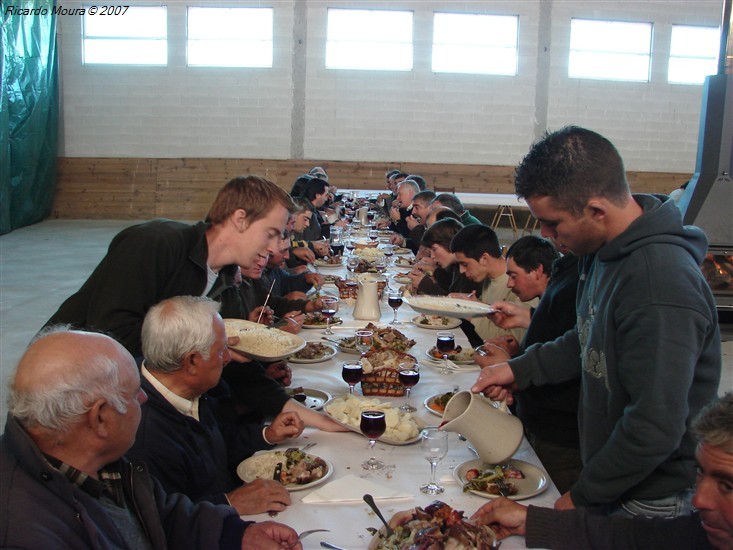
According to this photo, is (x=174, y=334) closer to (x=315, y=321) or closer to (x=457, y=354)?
(x=457, y=354)

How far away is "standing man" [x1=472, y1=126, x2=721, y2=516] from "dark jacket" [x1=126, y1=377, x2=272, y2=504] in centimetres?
103

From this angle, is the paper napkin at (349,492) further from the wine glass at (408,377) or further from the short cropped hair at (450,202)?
the short cropped hair at (450,202)

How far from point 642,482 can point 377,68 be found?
540 inches

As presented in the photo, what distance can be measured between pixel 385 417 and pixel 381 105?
13110 millimetres

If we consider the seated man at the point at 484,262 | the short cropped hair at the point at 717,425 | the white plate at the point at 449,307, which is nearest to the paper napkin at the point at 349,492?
the short cropped hair at the point at 717,425

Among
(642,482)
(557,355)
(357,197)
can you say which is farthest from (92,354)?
(357,197)

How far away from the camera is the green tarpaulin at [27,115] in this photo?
1247cm

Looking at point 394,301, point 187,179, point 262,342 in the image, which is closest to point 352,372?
point 262,342

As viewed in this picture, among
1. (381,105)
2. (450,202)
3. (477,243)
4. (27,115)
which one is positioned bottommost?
(477,243)

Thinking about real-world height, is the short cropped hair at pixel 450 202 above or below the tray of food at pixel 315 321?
above

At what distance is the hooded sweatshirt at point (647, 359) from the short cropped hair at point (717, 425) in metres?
0.18

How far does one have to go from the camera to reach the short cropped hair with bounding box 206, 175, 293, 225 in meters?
2.75

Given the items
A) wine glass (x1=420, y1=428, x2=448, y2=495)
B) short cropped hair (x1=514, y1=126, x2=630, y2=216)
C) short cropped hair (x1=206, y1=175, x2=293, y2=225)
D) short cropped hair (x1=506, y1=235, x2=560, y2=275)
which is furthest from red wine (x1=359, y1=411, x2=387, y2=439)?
short cropped hair (x1=506, y1=235, x2=560, y2=275)

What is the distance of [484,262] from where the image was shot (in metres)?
4.21
